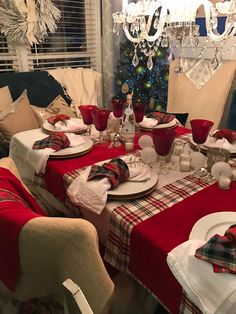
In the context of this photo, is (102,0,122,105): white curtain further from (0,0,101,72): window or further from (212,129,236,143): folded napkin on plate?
(212,129,236,143): folded napkin on plate

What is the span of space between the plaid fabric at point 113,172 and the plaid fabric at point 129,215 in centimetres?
11

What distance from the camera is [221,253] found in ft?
2.18

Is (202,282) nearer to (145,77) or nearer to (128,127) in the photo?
(128,127)

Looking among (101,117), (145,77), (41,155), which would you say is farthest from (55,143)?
(145,77)

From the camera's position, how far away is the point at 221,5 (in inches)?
59.0

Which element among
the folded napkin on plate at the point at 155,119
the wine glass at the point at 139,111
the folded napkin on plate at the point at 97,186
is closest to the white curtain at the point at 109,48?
the folded napkin on plate at the point at 155,119

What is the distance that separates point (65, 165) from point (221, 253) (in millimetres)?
792

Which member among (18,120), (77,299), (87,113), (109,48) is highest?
(109,48)

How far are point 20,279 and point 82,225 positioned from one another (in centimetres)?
28

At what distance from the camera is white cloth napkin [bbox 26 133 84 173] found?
128cm

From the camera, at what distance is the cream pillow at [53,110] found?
7.72 ft

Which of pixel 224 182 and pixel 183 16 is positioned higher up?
pixel 183 16

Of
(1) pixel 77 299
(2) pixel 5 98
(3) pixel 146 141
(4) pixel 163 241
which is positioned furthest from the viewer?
(2) pixel 5 98

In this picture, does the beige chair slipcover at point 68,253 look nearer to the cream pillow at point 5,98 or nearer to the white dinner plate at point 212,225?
the white dinner plate at point 212,225
